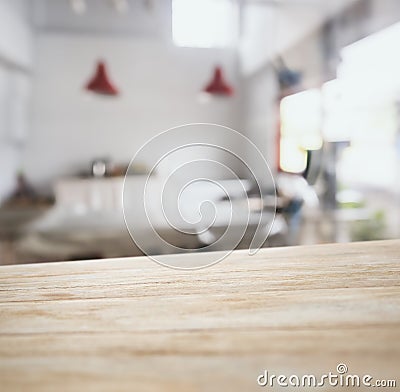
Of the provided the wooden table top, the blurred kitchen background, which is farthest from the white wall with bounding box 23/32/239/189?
the wooden table top

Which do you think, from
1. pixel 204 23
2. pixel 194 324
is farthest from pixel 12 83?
pixel 194 324

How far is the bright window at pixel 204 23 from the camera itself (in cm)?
541

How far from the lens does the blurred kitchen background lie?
346cm

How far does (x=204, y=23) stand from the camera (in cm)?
561

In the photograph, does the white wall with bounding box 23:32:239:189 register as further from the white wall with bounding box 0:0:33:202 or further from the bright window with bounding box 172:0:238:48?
the white wall with bounding box 0:0:33:202

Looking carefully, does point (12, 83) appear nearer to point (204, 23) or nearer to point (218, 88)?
point (218, 88)

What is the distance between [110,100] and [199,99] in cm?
94

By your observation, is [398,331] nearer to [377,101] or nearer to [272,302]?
[272,302]

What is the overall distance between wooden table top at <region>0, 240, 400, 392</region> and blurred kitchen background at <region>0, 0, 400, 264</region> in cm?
233

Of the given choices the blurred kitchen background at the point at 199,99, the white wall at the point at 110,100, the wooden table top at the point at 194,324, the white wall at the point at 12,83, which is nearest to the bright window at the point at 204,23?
the blurred kitchen background at the point at 199,99

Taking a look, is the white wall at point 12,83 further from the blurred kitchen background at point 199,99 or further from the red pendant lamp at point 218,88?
the red pendant lamp at point 218,88

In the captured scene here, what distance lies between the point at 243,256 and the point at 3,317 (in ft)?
0.70

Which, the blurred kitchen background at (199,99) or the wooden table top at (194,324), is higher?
the blurred kitchen background at (199,99)

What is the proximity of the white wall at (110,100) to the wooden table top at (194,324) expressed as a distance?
4952 millimetres
